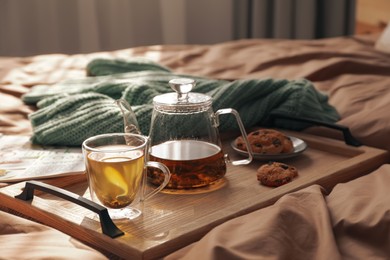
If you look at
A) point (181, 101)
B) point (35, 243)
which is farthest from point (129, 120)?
point (35, 243)

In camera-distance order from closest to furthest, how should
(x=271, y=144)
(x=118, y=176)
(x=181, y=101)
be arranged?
(x=118, y=176) → (x=181, y=101) → (x=271, y=144)

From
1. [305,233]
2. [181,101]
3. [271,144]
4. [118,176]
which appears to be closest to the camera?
[305,233]

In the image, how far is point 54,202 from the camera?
3.23 ft

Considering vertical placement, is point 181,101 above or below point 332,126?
above

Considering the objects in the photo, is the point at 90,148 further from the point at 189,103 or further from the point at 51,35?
the point at 51,35

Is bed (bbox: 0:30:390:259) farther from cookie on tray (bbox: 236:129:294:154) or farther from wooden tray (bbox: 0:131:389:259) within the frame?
cookie on tray (bbox: 236:129:294:154)

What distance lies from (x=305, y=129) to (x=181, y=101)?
40cm

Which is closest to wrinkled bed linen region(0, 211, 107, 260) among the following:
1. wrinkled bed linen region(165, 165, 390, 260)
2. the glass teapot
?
wrinkled bed linen region(165, 165, 390, 260)

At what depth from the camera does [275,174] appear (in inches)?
41.6

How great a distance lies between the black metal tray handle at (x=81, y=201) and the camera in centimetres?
85

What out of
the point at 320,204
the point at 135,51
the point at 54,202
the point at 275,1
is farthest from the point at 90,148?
the point at 275,1

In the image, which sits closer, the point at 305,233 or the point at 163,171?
the point at 305,233

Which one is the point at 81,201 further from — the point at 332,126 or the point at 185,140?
the point at 332,126

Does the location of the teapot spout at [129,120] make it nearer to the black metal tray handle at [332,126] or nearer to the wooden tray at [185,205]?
the wooden tray at [185,205]
